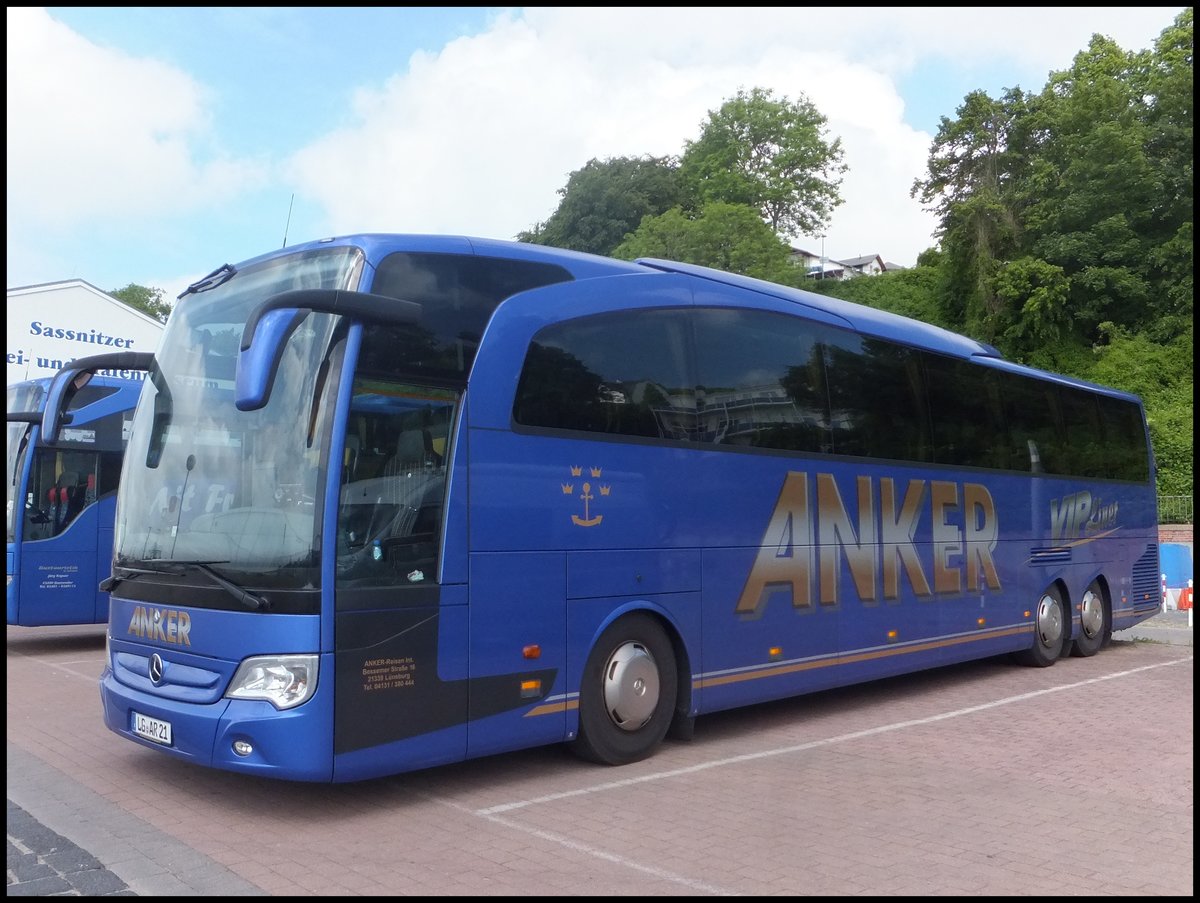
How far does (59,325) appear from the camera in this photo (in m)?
25.3

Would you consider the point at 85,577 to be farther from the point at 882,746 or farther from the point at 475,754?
the point at 882,746

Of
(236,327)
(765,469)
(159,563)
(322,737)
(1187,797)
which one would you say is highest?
(236,327)

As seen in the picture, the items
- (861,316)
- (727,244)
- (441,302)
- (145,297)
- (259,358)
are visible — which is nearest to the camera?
(259,358)

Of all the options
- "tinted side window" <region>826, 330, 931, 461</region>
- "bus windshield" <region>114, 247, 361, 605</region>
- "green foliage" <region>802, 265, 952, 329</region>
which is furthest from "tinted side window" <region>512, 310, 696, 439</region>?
"green foliage" <region>802, 265, 952, 329</region>

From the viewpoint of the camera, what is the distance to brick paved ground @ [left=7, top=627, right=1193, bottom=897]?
5441 mm

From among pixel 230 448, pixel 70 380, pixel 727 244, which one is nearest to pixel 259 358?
pixel 230 448

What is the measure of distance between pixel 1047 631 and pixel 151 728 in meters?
11.2

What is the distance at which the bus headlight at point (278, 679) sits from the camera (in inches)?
243

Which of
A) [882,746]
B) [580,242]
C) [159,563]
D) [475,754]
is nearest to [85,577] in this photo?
[159,563]

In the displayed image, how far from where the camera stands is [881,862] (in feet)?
19.1

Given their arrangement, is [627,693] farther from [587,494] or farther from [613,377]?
[613,377]

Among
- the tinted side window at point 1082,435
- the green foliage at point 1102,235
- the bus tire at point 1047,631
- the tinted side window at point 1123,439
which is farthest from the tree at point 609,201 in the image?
the bus tire at point 1047,631

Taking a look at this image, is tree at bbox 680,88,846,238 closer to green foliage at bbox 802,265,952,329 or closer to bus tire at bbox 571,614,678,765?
green foliage at bbox 802,265,952,329

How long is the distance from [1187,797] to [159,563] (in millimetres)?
6878
